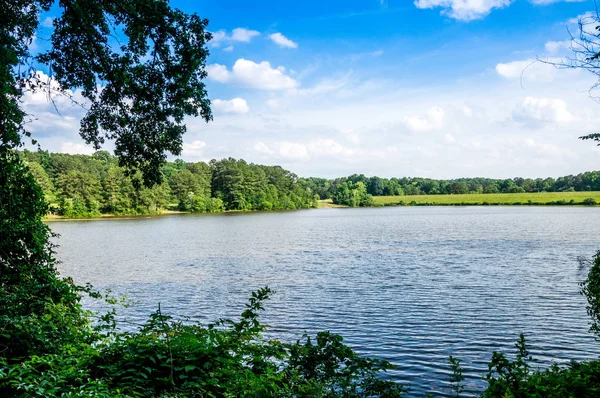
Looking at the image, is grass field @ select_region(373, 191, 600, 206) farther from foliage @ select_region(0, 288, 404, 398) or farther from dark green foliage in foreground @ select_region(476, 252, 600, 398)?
foliage @ select_region(0, 288, 404, 398)

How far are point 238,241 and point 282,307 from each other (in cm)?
3292

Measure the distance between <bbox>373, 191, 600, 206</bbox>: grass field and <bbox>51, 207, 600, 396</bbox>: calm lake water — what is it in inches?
3976

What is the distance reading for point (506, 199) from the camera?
148 meters

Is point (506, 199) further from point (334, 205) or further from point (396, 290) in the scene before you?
point (396, 290)

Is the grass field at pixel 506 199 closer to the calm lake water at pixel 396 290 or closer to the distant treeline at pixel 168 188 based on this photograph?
the distant treeline at pixel 168 188

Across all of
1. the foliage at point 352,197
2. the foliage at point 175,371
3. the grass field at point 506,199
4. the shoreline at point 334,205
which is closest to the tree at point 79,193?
the shoreline at point 334,205

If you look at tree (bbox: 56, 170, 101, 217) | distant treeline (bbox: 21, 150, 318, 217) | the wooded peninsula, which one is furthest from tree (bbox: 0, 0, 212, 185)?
tree (bbox: 56, 170, 101, 217)

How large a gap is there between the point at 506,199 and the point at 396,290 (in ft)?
464

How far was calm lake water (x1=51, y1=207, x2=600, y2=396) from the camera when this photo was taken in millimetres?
14312

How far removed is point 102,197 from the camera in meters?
112

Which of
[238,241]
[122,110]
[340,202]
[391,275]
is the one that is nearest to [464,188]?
[340,202]

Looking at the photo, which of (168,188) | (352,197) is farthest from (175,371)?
(352,197)

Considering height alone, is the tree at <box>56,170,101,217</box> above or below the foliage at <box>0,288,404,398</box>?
above

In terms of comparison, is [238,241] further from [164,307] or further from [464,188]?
[464,188]
